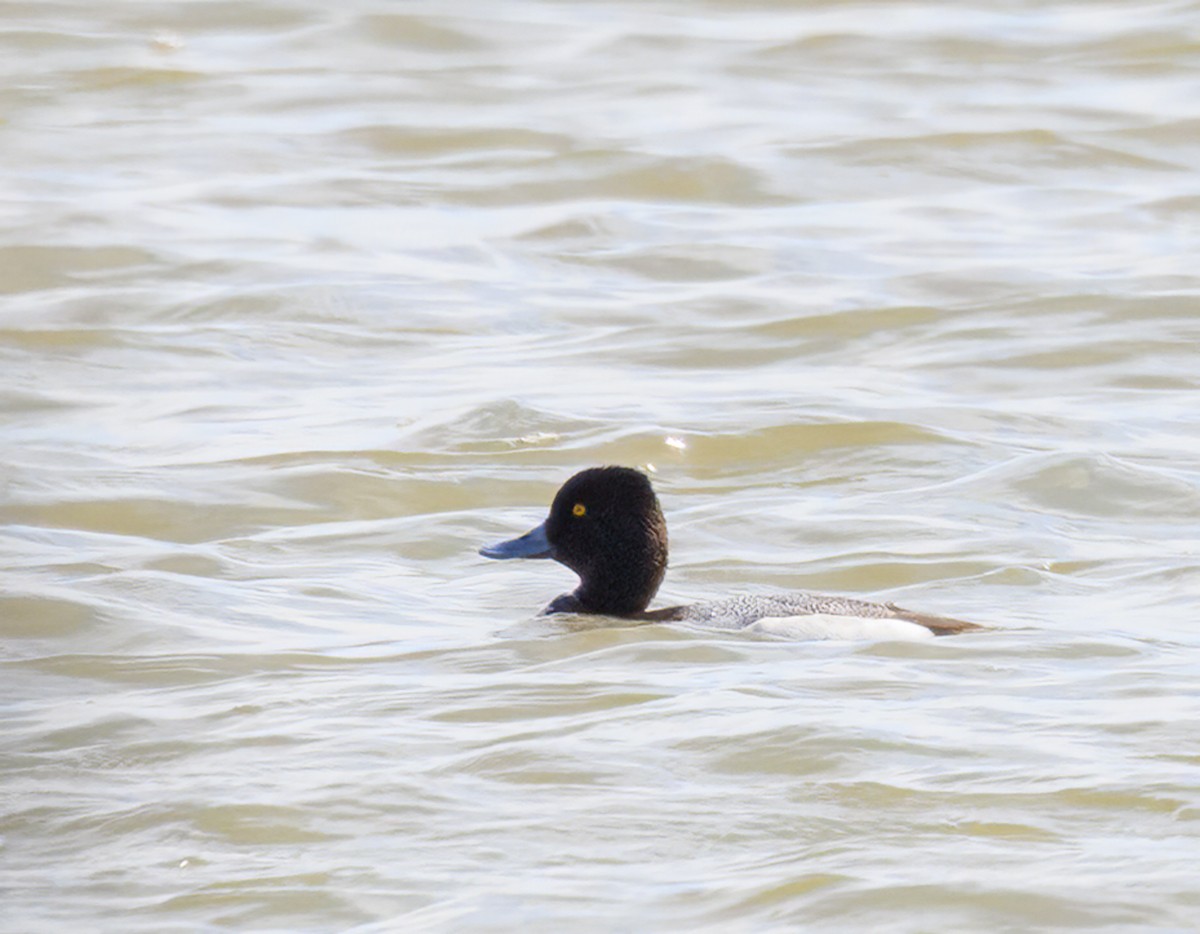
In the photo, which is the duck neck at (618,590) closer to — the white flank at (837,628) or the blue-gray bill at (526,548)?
the blue-gray bill at (526,548)

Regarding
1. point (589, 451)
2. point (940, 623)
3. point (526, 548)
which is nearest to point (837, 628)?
point (940, 623)

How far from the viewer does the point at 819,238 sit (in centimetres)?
1451

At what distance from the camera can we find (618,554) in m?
8.17

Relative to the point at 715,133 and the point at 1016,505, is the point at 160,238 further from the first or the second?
the point at 1016,505

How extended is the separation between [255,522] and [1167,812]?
15.2ft

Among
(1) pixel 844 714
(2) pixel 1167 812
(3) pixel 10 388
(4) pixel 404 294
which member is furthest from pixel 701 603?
(4) pixel 404 294

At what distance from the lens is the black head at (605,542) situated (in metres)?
8.17

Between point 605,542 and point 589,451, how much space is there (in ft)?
7.00

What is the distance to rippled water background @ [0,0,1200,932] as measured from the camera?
17.9ft

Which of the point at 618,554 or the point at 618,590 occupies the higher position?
the point at 618,554

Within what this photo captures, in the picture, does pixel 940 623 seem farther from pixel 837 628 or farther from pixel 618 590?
A: pixel 618 590

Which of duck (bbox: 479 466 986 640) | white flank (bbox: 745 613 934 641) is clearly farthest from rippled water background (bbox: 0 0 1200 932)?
duck (bbox: 479 466 986 640)

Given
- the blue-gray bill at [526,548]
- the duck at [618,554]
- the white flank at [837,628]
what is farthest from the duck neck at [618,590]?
the white flank at [837,628]

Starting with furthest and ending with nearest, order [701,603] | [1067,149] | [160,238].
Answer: [1067,149] → [160,238] → [701,603]
